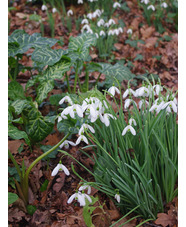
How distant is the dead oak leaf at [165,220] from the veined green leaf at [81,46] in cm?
141

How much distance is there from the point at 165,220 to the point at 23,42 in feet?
6.04

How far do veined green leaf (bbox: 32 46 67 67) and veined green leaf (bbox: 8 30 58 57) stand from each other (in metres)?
0.08

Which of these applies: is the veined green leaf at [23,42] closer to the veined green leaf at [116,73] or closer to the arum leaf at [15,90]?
the arum leaf at [15,90]

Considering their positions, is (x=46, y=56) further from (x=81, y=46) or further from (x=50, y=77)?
(x=81, y=46)

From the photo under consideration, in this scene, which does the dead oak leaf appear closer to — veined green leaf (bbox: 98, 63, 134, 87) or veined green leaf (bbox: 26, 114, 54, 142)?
veined green leaf (bbox: 26, 114, 54, 142)

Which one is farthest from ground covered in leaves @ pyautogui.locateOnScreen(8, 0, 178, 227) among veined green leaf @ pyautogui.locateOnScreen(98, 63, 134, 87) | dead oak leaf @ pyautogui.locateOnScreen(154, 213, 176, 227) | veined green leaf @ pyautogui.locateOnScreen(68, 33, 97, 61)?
veined green leaf @ pyautogui.locateOnScreen(68, 33, 97, 61)

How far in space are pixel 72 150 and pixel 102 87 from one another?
3.34ft

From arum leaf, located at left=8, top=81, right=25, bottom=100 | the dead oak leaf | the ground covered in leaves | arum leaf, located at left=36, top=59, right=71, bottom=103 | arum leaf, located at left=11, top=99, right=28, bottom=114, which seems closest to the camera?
the dead oak leaf

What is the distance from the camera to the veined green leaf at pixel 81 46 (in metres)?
2.36

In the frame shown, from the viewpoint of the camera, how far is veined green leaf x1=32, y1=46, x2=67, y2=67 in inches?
87.8

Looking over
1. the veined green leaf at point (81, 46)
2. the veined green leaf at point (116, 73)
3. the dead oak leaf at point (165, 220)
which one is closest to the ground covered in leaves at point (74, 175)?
the dead oak leaf at point (165, 220)

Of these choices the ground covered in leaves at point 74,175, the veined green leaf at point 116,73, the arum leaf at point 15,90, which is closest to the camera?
the ground covered in leaves at point 74,175

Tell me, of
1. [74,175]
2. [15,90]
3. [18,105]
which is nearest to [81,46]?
[15,90]

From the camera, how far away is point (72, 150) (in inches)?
89.4
